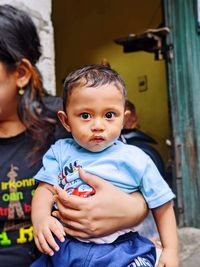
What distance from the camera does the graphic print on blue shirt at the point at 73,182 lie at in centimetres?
123

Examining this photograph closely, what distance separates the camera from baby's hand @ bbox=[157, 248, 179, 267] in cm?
119

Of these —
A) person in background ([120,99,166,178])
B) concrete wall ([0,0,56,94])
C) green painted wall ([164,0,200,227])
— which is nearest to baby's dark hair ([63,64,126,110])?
concrete wall ([0,0,56,94])

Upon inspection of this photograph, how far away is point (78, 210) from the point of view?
1181 millimetres

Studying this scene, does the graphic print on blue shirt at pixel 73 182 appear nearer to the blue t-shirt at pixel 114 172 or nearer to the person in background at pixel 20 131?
the blue t-shirt at pixel 114 172

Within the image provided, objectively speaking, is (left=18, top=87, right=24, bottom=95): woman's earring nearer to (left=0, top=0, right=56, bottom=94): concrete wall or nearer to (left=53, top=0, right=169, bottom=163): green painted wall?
(left=0, top=0, right=56, bottom=94): concrete wall

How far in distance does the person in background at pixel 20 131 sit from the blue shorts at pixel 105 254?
7cm

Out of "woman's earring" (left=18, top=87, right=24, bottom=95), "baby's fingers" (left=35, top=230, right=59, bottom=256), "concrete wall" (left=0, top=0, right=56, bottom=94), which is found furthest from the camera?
"concrete wall" (left=0, top=0, right=56, bottom=94)

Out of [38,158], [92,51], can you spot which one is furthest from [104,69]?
[92,51]

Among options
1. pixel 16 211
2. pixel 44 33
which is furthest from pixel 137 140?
pixel 16 211

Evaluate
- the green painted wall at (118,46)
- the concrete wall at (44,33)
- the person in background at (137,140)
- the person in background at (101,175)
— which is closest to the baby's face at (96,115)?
the person in background at (101,175)

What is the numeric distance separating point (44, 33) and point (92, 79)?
1.09 meters

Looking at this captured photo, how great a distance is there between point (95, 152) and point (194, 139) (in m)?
1.93

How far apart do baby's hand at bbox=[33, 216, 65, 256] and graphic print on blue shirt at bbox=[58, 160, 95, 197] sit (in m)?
0.10

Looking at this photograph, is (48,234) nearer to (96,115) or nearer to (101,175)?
(101,175)
